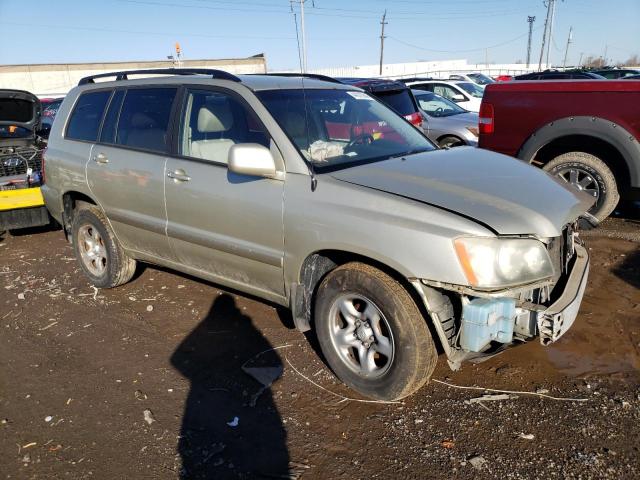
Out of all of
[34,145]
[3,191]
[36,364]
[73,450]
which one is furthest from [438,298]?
[34,145]

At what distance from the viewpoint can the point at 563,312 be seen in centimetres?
256

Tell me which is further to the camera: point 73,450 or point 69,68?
point 69,68

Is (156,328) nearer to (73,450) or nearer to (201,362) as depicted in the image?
(201,362)

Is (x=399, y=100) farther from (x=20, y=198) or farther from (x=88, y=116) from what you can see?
(x=20, y=198)

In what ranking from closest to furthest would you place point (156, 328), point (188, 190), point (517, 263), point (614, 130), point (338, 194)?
1. point (517, 263)
2. point (338, 194)
3. point (188, 190)
4. point (156, 328)
5. point (614, 130)

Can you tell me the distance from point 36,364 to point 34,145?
4.74 metres

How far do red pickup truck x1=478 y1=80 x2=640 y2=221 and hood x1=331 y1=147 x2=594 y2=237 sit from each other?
2.34 m

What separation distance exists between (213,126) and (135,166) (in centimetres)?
76

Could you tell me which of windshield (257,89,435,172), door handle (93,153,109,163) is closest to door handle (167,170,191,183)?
windshield (257,89,435,172)

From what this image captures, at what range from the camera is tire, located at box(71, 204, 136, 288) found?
4.54 meters

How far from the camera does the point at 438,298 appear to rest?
264 centimetres

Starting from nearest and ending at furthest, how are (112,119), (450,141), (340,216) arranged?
(340,216), (112,119), (450,141)

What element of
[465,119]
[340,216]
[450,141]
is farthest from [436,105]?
[340,216]

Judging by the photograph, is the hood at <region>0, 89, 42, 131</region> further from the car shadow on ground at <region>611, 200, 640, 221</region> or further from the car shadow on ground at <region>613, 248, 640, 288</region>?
the car shadow on ground at <region>611, 200, 640, 221</region>
